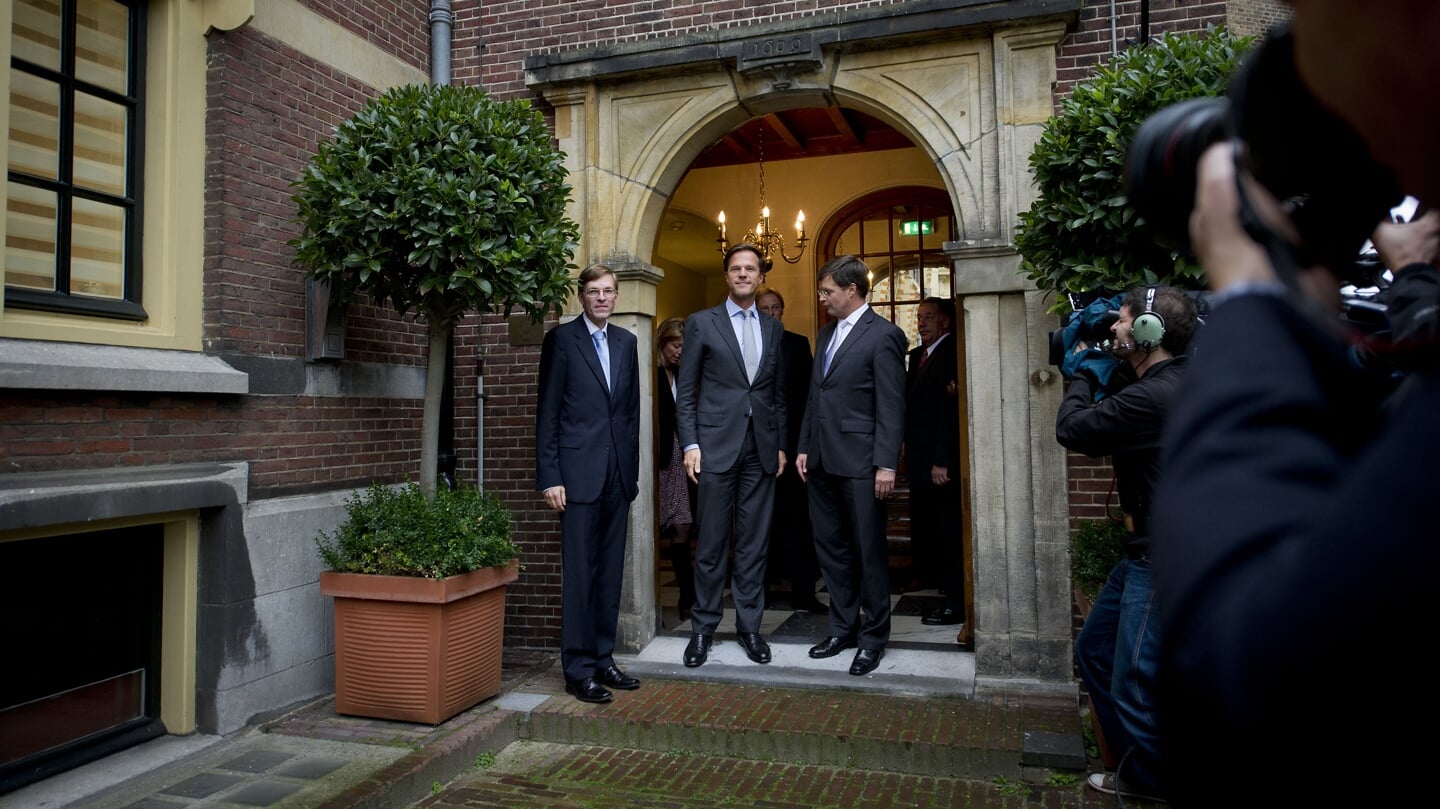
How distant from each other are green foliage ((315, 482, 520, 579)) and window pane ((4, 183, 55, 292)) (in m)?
1.69

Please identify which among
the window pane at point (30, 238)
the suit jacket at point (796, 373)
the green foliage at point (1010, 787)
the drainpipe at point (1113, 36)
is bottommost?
the green foliage at point (1010, 787)

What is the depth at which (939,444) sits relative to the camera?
21.2 feet

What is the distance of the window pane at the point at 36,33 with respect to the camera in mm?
4047

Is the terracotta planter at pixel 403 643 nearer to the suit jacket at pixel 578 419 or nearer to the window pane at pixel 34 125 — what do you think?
the suit jacket at pixel 578 419

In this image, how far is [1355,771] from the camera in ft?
1.99

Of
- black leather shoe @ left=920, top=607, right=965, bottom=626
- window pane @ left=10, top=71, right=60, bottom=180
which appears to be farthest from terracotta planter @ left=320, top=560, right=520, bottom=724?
black leather shoe @ left=920, top=607, right=965, bottom=626

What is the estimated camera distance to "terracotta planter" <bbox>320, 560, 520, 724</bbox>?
4625 millimetres

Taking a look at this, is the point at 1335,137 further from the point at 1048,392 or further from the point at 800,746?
the point at 1048,392

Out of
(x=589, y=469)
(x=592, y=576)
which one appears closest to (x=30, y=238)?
(x=589, y=469)

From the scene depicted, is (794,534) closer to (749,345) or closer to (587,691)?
(749,345)

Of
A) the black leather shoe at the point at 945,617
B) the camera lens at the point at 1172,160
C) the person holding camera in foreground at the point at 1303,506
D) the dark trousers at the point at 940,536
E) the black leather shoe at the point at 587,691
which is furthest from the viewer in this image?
the dark trousers at the point at 940,536

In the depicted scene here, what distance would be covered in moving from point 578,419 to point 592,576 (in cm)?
83

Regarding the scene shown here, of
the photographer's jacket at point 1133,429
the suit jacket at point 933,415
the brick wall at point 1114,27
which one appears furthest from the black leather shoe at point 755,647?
the brick wall at point 1114,27

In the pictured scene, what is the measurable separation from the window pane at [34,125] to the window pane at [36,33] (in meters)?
0.08
